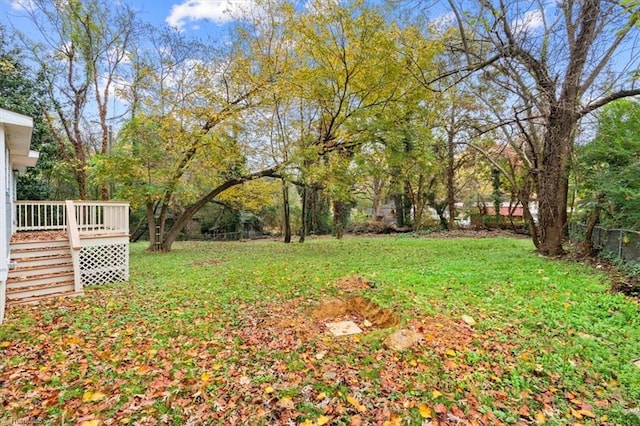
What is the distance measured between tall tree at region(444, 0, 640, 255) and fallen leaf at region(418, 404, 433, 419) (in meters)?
6.65

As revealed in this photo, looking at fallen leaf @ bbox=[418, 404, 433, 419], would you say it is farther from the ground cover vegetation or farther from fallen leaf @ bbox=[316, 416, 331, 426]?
the ground cover vegetation

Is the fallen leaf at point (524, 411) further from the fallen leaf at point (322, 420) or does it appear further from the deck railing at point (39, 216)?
the deck railing at point (39, 216)

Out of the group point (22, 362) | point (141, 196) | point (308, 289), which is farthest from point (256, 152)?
point (22, 362)

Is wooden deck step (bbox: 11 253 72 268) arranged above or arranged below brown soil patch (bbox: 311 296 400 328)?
above

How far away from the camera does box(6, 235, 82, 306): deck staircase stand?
231 inches

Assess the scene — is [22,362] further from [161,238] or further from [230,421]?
[161,238]

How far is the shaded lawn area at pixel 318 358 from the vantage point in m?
2.68

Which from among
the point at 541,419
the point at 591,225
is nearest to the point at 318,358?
the point at 541,419

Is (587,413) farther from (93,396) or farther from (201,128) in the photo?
(201,128)

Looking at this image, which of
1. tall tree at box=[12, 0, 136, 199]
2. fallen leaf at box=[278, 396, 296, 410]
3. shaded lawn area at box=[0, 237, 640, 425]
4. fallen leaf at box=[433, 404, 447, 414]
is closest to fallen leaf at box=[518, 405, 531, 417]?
Result: shaded lawn area at box=[0, 237, 640, 425]

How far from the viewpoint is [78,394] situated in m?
2.90

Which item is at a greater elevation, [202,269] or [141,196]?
[141,196]

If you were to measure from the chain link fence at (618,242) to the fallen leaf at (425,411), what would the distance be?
6.20m

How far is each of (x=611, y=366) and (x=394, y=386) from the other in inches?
83.3
